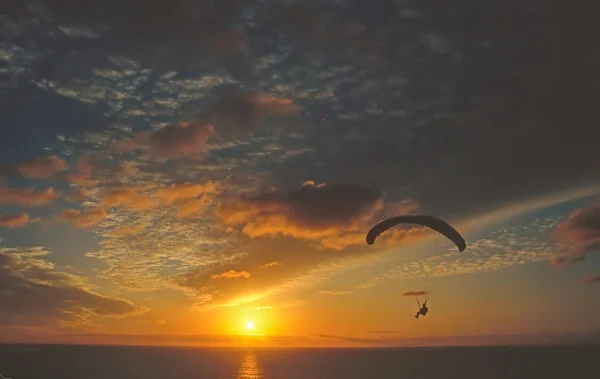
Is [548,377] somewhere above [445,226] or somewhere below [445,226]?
below

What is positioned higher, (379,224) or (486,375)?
(379,224)

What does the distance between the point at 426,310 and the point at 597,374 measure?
637 ft

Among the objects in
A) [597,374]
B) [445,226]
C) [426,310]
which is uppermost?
[445,226]

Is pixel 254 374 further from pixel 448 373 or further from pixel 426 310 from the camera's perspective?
pixel 426 310

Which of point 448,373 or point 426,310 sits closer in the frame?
point 426,310

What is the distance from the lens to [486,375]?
170125 millimetres

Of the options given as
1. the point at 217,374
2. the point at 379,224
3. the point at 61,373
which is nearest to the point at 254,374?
the point at 217,374

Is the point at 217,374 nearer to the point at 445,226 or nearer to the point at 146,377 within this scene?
the point at 146,377

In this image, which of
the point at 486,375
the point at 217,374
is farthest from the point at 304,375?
the point at 486,375

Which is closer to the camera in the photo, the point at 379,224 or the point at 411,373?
the point at 379,224

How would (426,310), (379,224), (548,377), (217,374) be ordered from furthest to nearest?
1. (217,374)
2. (548,377)
3. (379,224)
4. (426,310)

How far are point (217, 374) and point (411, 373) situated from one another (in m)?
81.2

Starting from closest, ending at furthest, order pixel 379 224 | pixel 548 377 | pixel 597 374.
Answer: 1. pixel 379 224
2. pixel 548 377
3. pixel 597 374

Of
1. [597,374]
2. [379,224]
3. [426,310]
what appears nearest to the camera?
[426,310]
